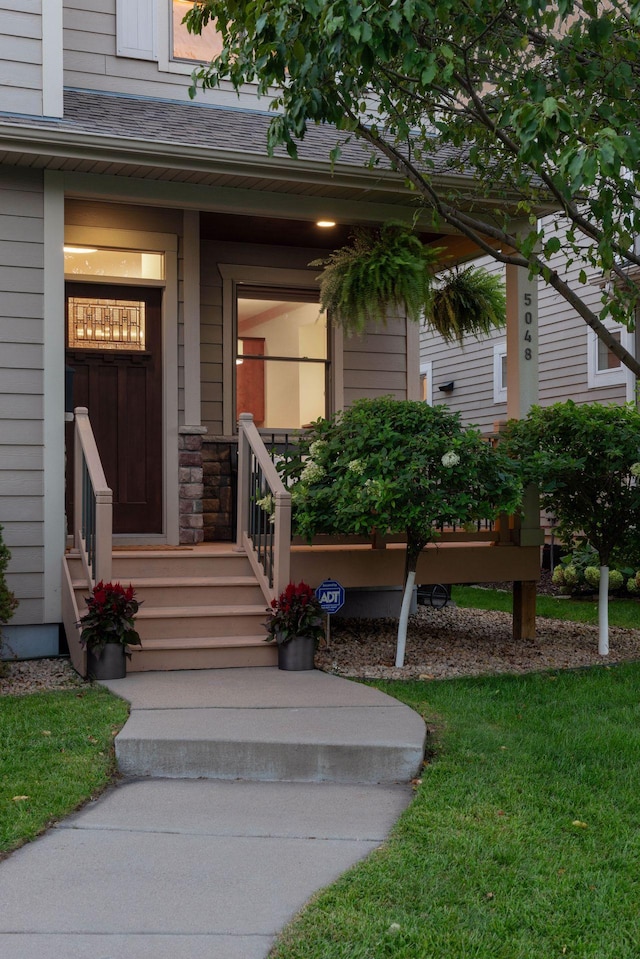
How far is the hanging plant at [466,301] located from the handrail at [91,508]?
10.7 ft

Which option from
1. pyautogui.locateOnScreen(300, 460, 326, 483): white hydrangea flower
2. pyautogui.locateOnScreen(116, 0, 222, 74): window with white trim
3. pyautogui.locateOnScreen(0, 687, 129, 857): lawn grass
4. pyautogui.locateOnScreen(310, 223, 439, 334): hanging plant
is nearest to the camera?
pyautogui.locateOnScreen(0, 687, 129, 857): lawn grass

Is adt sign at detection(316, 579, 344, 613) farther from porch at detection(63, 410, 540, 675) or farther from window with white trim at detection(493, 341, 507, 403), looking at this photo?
window with white trim at detection(493, 341, 507, 403)

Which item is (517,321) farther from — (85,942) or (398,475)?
(85,942)

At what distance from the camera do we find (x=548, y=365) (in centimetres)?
1362

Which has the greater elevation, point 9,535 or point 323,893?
point 9,535

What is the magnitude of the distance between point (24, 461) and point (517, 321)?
3.74 metres

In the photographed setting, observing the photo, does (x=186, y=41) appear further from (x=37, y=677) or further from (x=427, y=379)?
(x=427, y=379)

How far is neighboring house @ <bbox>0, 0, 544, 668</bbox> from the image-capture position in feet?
21.6

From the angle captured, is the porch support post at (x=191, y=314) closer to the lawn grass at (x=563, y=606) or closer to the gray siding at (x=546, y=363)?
the lawn grass at (x=563, y=606)

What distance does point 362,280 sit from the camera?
7.31m

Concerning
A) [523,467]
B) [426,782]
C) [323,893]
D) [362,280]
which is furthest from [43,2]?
[323,893]

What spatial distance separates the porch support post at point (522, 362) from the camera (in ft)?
24.7

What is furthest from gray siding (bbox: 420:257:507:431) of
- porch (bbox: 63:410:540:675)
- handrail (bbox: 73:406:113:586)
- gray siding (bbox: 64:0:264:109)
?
handrail (bbox: 73:406:113:586)

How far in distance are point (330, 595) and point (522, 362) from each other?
2448 millimetres
